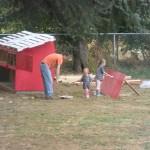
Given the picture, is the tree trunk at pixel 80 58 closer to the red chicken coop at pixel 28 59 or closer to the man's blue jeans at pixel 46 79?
the red chicken coop at pixel 28 59

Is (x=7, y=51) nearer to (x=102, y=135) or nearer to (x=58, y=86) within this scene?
(x=58, y=86)

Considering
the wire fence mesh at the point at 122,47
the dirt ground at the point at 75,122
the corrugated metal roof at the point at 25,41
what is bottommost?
the dirt ground at the point at 75,122

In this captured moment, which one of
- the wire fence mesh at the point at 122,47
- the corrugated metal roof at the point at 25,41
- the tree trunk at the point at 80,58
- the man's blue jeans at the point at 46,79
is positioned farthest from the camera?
the tree trunk at the point at 80,58

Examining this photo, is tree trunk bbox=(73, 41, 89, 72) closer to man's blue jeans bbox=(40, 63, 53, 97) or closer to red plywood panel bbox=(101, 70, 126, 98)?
red plywood panel bbox=(101, 70, 126, 98)

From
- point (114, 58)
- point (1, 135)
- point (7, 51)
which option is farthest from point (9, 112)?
point (114, 58)

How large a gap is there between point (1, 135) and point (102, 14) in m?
3.28

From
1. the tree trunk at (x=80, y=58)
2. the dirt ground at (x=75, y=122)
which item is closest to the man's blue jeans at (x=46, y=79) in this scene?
the dirt ground at (x=75, y=122)

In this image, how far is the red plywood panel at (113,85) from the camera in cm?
1446

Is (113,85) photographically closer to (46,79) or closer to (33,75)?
(46,79)

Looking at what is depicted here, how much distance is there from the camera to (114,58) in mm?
20469

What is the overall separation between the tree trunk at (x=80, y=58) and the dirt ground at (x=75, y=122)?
6.06m

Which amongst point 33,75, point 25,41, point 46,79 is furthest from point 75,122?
point 25,41

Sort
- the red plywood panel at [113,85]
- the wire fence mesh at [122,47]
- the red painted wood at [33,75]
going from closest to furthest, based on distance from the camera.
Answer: the red plywood panel at [113,85] → the red painted wood at [33,75] → the wire fence mesh at [122,47]

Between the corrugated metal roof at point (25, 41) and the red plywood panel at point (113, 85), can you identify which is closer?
the red plywood panel at point (113, 85)
